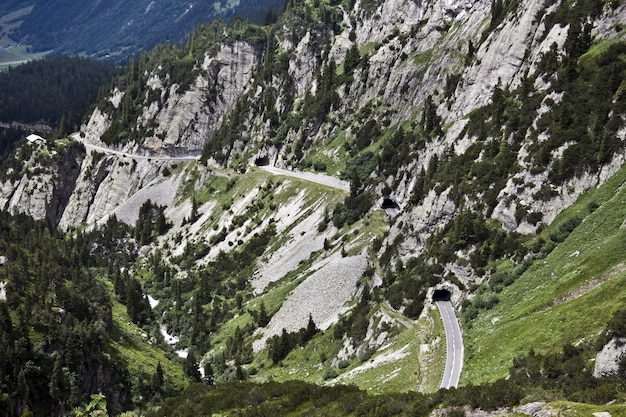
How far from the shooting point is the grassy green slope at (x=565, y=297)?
49688mm

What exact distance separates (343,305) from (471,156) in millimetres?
33501

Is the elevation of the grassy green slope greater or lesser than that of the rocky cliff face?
lesser

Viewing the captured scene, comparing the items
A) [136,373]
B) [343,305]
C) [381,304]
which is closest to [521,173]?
[381,304]

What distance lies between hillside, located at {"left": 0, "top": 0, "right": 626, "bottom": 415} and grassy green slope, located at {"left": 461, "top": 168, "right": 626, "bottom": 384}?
0.93 feet

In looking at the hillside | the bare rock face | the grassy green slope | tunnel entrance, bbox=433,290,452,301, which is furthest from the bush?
the bare rock face

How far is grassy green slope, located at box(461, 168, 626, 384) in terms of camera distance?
49688 mm

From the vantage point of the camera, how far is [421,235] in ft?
309

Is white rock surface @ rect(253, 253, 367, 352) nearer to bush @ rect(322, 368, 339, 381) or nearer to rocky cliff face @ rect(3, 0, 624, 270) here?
rocky cliff face @ rect(3, 0, 624, 270)

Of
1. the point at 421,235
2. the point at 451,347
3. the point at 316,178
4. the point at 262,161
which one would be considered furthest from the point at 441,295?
the point at 262,161

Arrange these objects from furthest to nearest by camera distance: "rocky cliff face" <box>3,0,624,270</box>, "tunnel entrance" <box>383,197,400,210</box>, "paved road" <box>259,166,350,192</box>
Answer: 1. "paved road" <box>259,166,350,192</box>
2. "tunnel entrance" <box>383,197,400,210</box>
3. "rocky cliff face" <box>3,0,624,270</box>

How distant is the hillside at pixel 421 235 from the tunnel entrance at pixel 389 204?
483 mm

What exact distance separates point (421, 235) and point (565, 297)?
39.0 m

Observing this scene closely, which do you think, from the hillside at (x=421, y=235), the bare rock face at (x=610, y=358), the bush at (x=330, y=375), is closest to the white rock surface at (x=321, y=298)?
the hillside at (x=421, y=235)

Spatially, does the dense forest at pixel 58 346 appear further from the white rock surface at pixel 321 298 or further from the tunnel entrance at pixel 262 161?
the tunnel entrance at pixel 262 161
